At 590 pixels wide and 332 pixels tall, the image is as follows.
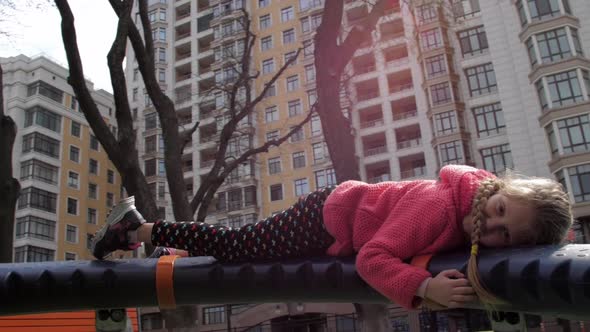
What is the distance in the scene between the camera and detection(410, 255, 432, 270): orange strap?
2.31 meters

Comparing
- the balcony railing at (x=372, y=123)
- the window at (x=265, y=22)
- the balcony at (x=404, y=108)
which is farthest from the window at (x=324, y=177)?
the window at (x=265, y=22)

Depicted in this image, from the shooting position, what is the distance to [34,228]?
41906mm

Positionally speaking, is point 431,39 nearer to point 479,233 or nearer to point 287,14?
point 287,14

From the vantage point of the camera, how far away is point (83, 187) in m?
47.4

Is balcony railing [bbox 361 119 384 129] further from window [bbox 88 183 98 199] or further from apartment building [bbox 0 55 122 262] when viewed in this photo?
window [bbox 88 183 98 199]

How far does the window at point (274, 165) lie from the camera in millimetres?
40938

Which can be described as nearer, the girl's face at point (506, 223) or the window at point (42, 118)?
the girl's face at point (506, 223)

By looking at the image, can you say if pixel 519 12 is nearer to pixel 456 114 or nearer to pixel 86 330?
pixel 456 114

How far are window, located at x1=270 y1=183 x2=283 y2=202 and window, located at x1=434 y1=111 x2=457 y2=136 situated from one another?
40.0 ft

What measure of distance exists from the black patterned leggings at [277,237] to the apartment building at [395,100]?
49.7ft

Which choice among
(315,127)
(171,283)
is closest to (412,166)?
(315,127)

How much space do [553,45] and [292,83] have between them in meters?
20.0

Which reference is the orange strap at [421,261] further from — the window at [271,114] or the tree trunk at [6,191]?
the window at [271,114]

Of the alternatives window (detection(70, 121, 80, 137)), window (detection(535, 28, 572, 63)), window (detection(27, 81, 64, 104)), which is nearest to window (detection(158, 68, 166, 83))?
window (detection(70, 121, 80, 137))
